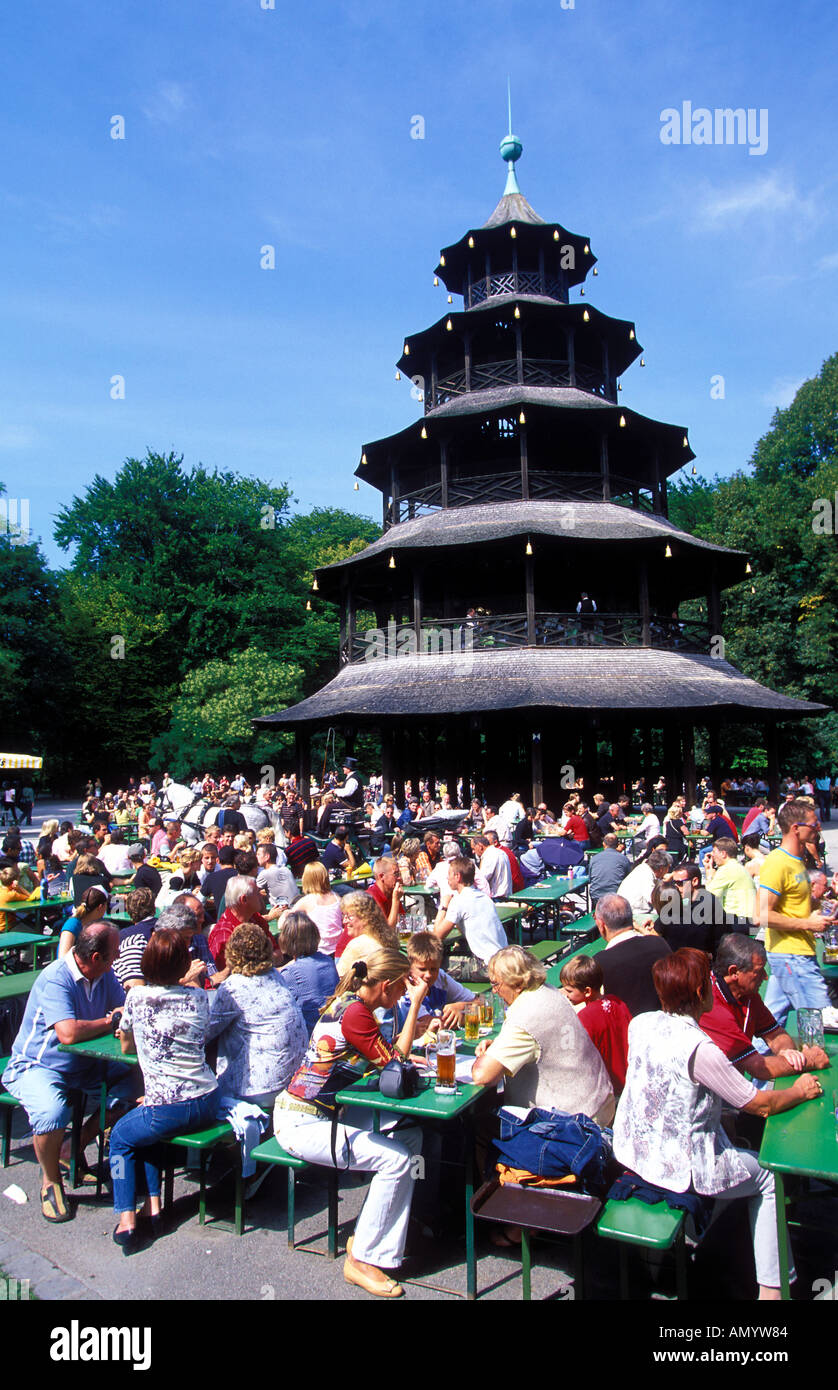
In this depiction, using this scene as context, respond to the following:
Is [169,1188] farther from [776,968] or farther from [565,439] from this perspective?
[565,439]

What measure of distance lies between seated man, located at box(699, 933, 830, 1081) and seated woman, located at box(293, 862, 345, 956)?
3653 mm

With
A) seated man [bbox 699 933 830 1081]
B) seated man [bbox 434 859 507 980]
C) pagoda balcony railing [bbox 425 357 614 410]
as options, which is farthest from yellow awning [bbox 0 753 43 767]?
seated man [bbox 699 933 830 1081]

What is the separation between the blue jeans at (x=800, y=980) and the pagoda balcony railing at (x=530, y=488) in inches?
842

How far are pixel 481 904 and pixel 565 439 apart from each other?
78.4 feet

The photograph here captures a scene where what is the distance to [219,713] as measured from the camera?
4072cm

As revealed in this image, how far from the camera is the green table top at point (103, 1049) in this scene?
17.1 ft

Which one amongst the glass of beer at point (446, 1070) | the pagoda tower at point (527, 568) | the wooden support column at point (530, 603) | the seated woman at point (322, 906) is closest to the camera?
the glass of beer at point (446, 1070)

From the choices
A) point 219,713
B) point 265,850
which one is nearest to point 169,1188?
point 265,850

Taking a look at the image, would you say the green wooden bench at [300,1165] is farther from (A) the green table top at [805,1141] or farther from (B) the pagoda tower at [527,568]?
(B) the pagoda tower at [527,568]

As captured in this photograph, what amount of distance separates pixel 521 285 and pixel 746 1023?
101ft

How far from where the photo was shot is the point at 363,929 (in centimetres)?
591

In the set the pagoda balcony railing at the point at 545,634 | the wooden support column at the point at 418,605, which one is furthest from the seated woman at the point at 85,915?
the wooden support column at the point at 418,605

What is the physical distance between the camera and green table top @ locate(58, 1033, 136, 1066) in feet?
17.1

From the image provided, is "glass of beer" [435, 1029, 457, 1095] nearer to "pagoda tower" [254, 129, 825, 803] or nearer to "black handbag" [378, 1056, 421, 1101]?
"black handbag" [378, 1056, 421, 1101]
